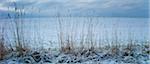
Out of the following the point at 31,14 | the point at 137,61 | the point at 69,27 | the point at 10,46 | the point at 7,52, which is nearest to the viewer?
the point at 137,61

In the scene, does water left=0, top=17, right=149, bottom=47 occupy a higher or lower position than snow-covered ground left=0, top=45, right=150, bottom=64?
higher

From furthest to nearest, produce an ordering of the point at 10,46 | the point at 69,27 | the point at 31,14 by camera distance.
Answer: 1. the point at 69,27
2. the point at 31,14
3. the point at 10,46

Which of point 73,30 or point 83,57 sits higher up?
point 73,30

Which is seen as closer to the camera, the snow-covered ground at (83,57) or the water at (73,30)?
the snow-covered ground at (83,57)

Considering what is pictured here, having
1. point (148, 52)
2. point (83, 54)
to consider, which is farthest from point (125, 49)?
point (83, 54)

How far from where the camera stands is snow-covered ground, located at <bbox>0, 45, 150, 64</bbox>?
4.15 m

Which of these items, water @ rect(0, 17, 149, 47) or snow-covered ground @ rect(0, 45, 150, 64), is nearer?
snow-covered ground @ rect(0, 45, 150, 64)

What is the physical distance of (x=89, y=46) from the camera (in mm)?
4992

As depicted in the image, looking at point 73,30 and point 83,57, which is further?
point 73,30

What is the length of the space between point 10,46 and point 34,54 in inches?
27.0

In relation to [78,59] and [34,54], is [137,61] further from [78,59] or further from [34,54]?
[34,54]

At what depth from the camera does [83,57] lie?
14.3 feet

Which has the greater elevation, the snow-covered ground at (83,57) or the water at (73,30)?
the water at (73,30)

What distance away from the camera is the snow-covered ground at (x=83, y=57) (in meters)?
4.15
